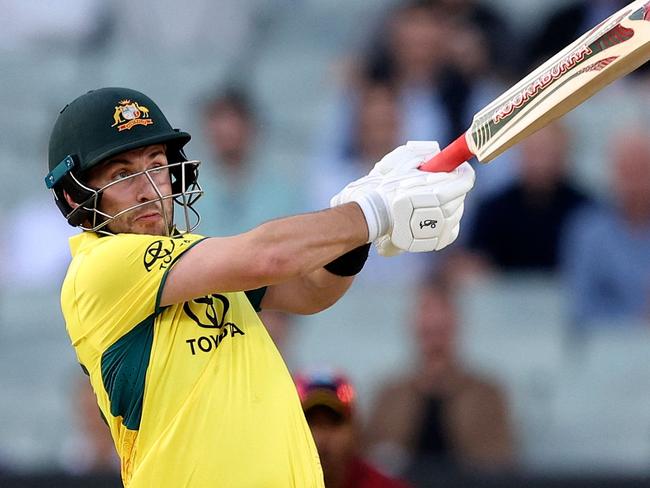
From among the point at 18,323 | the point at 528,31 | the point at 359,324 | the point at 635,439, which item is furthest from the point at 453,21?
the point at 18,323

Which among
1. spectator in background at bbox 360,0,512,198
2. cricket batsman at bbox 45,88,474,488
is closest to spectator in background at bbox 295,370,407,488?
cricket batsman at bbox 45,88,474,488

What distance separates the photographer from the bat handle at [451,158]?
11.5 feet

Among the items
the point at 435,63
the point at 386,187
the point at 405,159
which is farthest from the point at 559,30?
the point at 386,187

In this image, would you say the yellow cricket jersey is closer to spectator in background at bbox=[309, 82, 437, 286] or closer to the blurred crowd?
the blurred crowd

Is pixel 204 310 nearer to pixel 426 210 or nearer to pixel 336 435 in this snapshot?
pixel 426 210

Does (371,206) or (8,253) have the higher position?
(8,253)

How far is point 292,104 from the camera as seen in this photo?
7.21m


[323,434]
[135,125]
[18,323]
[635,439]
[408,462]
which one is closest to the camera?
[135,125]

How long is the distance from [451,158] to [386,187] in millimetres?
196

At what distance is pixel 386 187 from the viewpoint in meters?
3.46

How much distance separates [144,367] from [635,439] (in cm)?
375

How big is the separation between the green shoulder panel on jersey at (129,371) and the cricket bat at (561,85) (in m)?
0.88

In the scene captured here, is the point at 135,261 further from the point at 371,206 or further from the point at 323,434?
the point at 323,434

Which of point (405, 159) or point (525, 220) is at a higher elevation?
point (525, 220)
